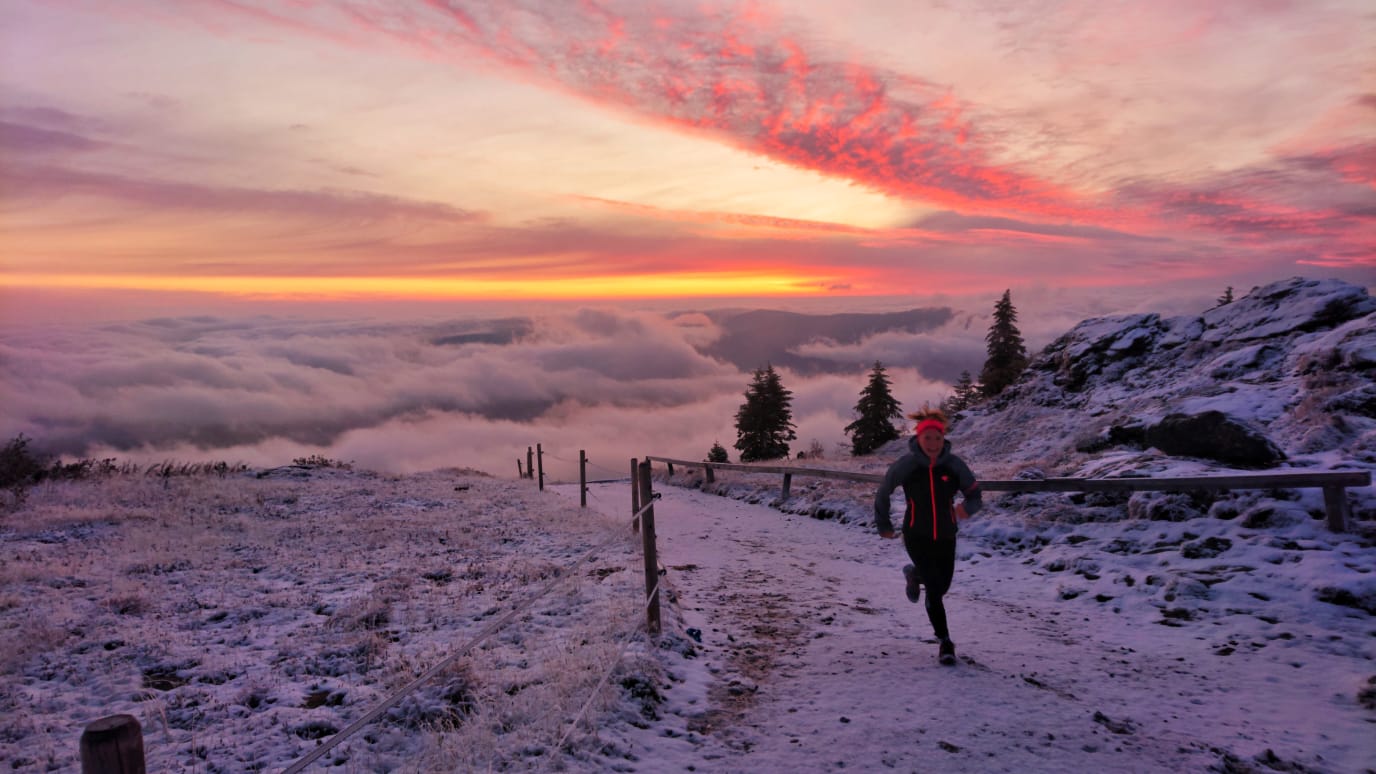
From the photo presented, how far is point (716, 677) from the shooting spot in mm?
6664

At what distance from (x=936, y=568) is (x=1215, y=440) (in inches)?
339

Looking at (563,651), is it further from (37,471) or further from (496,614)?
(37,471)

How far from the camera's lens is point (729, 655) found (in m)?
7.25

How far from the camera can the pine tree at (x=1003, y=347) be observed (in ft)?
137

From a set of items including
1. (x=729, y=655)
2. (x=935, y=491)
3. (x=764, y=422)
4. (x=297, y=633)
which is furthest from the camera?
(x=764, y=422)

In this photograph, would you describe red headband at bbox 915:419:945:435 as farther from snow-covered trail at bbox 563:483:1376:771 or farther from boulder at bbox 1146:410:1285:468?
boulder at bbox 1146:410:1285:468

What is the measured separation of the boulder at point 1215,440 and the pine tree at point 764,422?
3167 centimetres

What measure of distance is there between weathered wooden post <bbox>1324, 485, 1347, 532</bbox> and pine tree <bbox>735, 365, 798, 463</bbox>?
3552cm

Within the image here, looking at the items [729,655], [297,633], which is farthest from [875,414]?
[297,633]

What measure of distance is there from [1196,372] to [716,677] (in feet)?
75.7

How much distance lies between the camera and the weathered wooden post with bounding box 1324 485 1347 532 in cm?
830

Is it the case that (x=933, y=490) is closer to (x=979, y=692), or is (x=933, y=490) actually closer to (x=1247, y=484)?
(x=979, y=692)

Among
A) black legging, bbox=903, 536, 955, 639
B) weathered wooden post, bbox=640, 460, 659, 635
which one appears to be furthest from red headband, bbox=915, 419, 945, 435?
weathered wooden post, bbox=640, 460, 659, 635

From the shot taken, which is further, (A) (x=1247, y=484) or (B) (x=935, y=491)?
(A) (x=1247, y=484)
